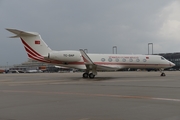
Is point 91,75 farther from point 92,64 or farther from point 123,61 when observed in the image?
point 123,61

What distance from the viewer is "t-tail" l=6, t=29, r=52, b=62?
28.2 meters

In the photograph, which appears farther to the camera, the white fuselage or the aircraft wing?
the white fuselage

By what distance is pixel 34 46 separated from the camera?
28.5 m

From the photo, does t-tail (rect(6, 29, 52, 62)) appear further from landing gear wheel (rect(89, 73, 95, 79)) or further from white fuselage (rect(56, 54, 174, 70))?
landing gear wheel (rect(89, 73, 95, 79))

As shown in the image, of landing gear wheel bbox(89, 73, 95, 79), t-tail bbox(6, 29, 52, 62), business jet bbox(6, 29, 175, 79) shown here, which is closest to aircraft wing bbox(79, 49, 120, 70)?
business jet bbox(6, 29, 175, 79)

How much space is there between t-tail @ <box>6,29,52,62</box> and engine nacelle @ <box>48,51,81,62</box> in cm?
158

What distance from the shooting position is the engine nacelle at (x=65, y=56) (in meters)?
27.7

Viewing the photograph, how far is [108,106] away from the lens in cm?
877

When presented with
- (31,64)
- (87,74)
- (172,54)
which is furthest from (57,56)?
(31,64)

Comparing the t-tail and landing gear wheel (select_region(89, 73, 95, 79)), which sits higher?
the t-tail

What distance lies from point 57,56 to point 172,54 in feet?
322

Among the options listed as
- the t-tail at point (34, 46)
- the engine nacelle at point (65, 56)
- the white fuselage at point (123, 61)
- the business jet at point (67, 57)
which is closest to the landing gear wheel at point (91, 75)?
the business jet at point (67, 57)

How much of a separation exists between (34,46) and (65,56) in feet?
13.0

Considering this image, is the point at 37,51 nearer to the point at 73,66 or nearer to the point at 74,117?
the point at 73,66
